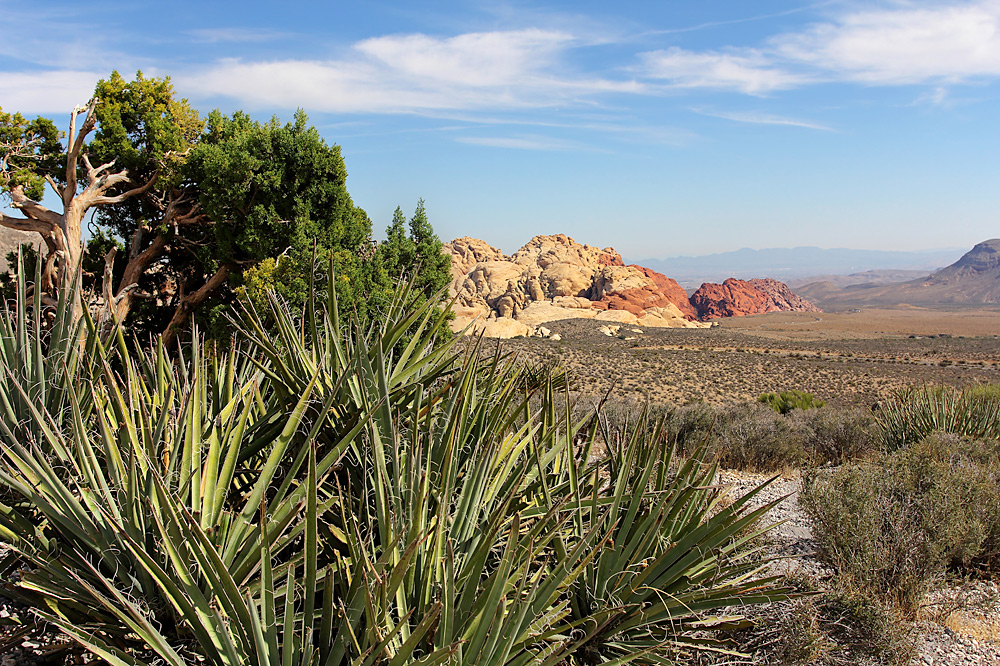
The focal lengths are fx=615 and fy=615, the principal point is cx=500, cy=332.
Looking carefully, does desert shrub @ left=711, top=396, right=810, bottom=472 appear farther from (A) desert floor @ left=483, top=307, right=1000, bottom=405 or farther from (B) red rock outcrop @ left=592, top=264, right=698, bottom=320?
(B) red rock outcrop @ left=592, top=264, right=698, bottom=320

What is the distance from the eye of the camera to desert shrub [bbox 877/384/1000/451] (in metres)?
9.09

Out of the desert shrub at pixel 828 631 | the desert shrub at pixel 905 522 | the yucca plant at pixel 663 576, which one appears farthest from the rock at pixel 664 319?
the yucca plant at pixel 663 576

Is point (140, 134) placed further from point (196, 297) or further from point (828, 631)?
point (828, 631)

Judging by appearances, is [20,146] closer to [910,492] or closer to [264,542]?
[264,542]

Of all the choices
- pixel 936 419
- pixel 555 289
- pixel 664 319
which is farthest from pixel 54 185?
pixel 555 289

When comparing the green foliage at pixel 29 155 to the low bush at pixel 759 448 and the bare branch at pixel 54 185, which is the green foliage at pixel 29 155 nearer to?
the bare branch at pixel 54 185

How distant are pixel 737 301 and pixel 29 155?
145786mm

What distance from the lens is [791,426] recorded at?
40.8 ft

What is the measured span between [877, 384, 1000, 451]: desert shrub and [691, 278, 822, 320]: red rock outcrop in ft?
436

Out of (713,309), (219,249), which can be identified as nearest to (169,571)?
(219,249)

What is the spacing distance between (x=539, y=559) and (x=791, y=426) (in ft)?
36.4

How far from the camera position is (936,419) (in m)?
9.09

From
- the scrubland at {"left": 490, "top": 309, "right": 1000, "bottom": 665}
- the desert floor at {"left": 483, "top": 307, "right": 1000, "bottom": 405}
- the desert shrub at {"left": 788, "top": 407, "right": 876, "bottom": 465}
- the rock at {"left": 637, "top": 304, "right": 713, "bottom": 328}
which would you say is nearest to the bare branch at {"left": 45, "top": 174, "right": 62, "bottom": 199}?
the desert floor at {"left": 483, "top": 307, "right": 1000, "bottom": 405}

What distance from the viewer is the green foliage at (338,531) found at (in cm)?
193
